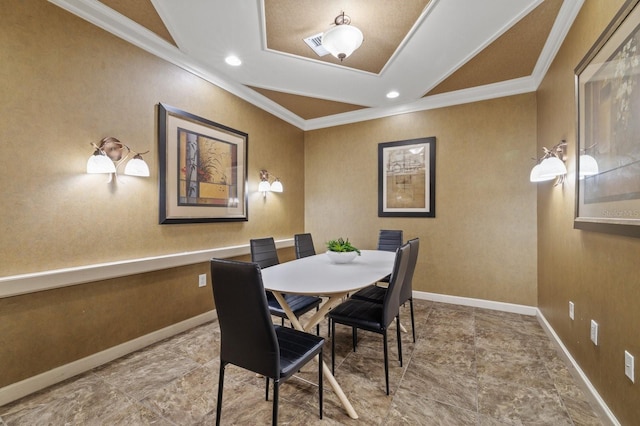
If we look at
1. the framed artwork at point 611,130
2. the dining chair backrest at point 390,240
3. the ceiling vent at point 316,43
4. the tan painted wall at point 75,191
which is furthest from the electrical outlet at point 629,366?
the tan painted wall at point 75,191

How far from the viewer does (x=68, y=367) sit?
1941 mm

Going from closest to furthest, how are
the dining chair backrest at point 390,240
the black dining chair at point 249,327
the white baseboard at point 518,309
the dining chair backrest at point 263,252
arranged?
the black dining chair at point 249,327, the white baseboard at point 518,309, the dining chair backrest at point 263,252, the dining chair backrest at point 390,240

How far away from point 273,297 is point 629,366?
7.35 ft

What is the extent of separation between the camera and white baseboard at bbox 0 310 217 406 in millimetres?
1713

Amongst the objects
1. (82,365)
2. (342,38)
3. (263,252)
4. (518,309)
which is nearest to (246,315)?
(263,252)

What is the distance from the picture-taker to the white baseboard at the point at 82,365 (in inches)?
67.4

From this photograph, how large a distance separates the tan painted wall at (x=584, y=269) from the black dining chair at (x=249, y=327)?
1.65 metres

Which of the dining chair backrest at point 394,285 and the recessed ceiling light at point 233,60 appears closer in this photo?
the dining chair backrest at point 394,285

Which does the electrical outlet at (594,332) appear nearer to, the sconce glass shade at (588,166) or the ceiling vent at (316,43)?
the sconce glass shade at (588,166)

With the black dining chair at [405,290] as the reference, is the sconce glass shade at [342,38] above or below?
above

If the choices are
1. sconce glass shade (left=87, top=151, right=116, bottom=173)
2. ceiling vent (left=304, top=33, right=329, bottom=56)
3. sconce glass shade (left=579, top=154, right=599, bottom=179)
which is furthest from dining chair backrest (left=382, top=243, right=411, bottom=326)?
sconce glass shade (left=87, top=151, right=116, bottom=173)

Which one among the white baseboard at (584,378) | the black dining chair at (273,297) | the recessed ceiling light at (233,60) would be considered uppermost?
the recessed ceiling light at (233,60)

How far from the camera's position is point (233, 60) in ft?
8.83

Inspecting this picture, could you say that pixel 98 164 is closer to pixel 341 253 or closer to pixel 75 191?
pixel 75 191
